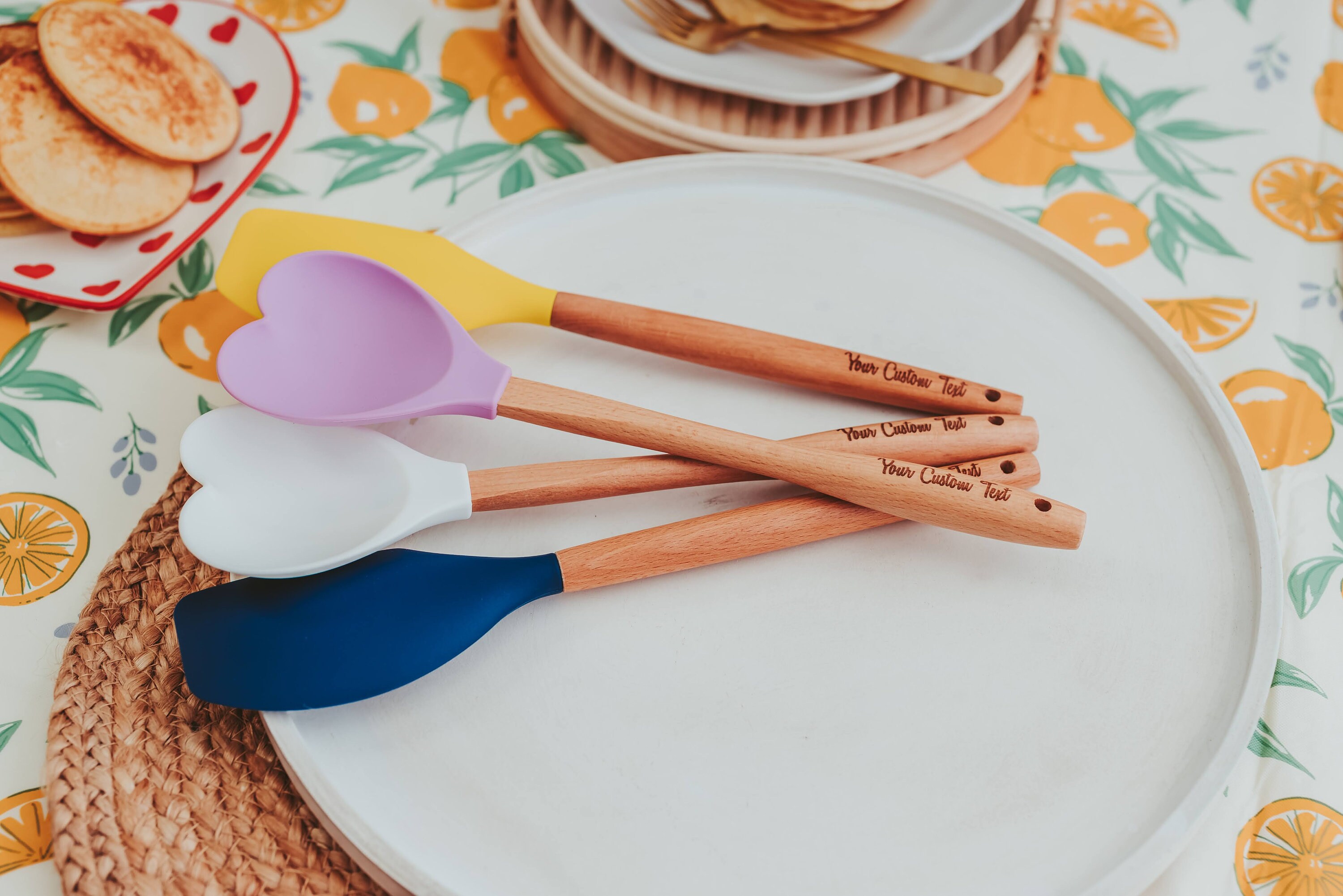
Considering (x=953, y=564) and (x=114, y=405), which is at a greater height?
(x=953, y=564)

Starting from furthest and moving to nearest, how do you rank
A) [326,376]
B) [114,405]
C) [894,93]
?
[894,93] → [114,405] → [326,376]

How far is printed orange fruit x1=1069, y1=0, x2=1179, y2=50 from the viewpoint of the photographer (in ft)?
3.72

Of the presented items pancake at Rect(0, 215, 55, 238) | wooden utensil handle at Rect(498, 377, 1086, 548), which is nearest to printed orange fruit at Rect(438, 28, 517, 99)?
pancake at Rect(0, 215, 55, 238)

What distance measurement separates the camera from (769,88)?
919 mm

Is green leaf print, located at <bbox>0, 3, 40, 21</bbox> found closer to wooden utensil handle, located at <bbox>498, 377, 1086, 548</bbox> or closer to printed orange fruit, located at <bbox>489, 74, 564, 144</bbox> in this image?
printed orange fruit, located at <bbox>489, 74, 564, 144</bbox>

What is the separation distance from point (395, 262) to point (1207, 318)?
2.47 ft

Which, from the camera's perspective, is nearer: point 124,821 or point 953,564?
point 124,821

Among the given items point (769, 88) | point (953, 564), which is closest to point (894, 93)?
point (769, 88)

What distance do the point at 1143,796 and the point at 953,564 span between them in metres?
0.19

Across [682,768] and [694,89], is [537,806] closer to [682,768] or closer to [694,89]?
[682,768]

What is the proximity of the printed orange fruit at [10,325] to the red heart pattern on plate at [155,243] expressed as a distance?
0.42 ft

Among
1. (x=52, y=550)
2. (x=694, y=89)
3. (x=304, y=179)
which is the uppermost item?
(x=694, y=89)

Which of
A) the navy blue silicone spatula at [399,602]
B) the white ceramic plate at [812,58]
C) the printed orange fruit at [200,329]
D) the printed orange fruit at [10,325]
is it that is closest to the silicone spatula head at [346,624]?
the navy blue silicone spatula at [399,602]

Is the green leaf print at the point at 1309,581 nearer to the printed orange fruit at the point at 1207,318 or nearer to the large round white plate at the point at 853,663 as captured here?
the large round white plate at the point at 853,663
